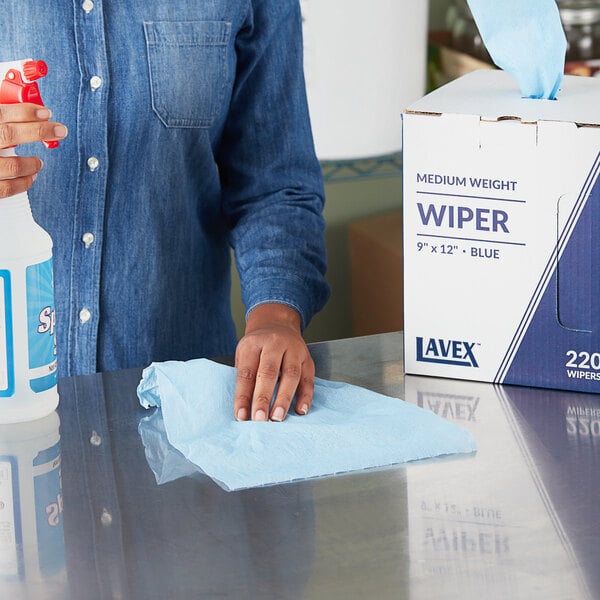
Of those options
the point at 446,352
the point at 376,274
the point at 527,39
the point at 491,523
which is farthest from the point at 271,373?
the point at 376,274

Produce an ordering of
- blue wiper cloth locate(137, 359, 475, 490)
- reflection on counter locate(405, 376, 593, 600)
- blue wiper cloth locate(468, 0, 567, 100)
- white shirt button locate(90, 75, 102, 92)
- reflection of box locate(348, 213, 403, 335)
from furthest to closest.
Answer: reflection of box locate(348, 213, 403, 335), white shirt button locate(90, 75, 102, 92), blue wiper cloth locate(468, 0, 567, 100), blue wiper cloth locate(137, 359, 475, 490), reflection on counter locate(405, 376, 593, 600)

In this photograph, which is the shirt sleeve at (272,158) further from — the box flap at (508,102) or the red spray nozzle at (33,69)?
the red spray nozzle at (33,69)

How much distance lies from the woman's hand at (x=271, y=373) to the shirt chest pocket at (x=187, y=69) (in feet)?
0.88

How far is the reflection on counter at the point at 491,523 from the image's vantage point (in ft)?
2.31

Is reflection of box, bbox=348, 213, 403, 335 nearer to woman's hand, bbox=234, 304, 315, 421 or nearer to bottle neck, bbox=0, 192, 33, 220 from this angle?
woman's hand, bbox=234, 304, 315, 421

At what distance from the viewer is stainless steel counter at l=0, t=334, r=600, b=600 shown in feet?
2.32

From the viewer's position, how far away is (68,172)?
45.2 inches

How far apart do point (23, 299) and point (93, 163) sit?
29 centimetres

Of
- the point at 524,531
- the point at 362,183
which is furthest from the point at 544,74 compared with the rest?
the point at 362,183

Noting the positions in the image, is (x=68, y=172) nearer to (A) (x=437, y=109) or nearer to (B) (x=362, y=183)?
(A) (x=437, y=109)

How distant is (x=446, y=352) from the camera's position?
1.01m

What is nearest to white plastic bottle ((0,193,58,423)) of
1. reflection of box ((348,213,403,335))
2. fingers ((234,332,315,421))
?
fingers ((234,332,315,421))

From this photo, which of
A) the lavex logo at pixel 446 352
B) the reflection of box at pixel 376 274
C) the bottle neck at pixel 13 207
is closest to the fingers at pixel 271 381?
the lavex logo at pixel 446 352

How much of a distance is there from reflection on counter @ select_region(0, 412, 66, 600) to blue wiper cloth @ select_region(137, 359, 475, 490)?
10cm
